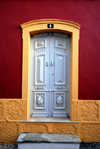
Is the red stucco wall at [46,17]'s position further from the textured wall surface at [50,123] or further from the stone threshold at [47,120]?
the stone threshold at [47,120]

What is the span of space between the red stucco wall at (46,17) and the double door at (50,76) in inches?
17.8

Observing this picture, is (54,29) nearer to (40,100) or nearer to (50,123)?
(40,100)

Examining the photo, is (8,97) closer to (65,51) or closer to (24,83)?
(24,83)

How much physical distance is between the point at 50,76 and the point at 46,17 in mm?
1660

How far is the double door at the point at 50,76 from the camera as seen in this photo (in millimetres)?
4293

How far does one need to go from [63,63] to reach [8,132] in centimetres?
247

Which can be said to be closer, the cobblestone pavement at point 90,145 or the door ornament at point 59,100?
the cobblestone pavement at point 90,145

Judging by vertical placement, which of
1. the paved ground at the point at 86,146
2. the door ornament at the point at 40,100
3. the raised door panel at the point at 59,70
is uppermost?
the raised door panel at the point at 59,70

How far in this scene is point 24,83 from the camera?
13.2 ft

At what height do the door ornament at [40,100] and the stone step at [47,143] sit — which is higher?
the door ornament at [40,100]

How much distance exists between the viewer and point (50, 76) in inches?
169

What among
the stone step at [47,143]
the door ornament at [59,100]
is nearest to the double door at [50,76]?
the door ornament at [59,100]

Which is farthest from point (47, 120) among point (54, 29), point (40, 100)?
point (54, 29)

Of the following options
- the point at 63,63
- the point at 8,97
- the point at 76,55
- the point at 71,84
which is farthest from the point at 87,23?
the point at 8,97
